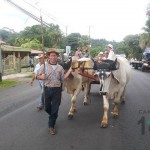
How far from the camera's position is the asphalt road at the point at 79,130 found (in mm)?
5922

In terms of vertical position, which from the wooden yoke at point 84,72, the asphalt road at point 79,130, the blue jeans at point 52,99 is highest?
the wooden yoke at point 84,72

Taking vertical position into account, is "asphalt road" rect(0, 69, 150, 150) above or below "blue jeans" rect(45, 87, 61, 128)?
below

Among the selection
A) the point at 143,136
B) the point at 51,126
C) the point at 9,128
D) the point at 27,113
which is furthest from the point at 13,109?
the point at 143,136

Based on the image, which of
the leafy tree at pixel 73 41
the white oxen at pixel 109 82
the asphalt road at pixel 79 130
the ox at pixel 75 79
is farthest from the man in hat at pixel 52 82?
the leafy tree at pixel 73 41

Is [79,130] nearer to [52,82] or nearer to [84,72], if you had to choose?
[52,82]

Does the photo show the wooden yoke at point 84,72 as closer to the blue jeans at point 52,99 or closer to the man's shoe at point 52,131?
the blue jeans at point 52,99

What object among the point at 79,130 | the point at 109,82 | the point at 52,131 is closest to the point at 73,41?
the point at 109,82

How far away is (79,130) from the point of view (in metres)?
6.96

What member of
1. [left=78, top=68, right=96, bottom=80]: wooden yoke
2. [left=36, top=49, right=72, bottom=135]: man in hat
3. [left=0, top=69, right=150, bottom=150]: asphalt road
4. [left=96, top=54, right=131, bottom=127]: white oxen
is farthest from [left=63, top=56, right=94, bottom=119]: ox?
[left=36, top=49, right=72, bottom=135]: man in hat

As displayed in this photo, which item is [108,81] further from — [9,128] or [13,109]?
[13,109]

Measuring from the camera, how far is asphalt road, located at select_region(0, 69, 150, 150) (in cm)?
592

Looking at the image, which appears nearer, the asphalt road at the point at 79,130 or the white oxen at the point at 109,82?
the asphalt road at the point at 79,130

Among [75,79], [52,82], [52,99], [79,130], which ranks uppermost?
[52,82]

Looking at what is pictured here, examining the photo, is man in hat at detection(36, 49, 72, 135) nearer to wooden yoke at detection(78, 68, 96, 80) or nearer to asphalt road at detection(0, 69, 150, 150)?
asphalt road at detection(0, 69, 150, 150)
